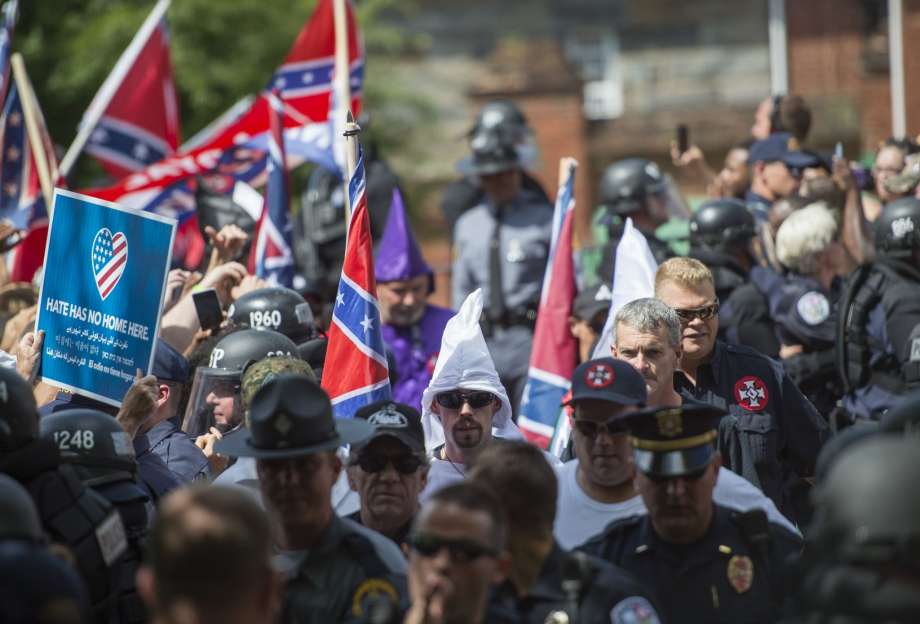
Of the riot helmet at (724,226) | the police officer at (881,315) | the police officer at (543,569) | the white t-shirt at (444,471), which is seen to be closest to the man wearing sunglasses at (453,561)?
the police officer at (543,569)

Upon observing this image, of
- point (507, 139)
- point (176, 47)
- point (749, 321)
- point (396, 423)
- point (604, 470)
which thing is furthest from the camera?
point (176, 47)

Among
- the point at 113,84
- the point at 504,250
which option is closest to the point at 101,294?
the point at 504,250

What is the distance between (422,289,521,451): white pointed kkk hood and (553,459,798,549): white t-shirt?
1.28 metres

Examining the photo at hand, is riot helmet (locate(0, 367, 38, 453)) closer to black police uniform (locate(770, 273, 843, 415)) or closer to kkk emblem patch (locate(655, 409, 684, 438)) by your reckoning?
kkk emblem patch (locate(655, 409, 684, 438))

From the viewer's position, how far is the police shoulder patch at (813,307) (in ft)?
33.3

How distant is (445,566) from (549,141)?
74.4ft

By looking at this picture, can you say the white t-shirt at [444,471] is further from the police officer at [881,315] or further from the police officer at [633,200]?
the police officer at [633,200]

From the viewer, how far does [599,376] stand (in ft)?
22.2

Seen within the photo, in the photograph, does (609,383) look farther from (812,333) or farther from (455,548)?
(812,333)

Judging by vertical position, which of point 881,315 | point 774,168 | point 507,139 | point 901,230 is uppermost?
point 507,139

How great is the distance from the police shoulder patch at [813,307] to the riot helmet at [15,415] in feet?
17.7

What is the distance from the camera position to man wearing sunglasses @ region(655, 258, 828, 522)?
8.08 m

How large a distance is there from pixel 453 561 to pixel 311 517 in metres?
0.92

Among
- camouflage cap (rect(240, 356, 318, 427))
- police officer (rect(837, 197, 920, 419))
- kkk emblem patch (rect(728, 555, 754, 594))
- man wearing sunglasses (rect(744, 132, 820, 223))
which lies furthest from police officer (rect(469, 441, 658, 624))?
man wearing sunglasses (rect(744, 132, 820, 223))
